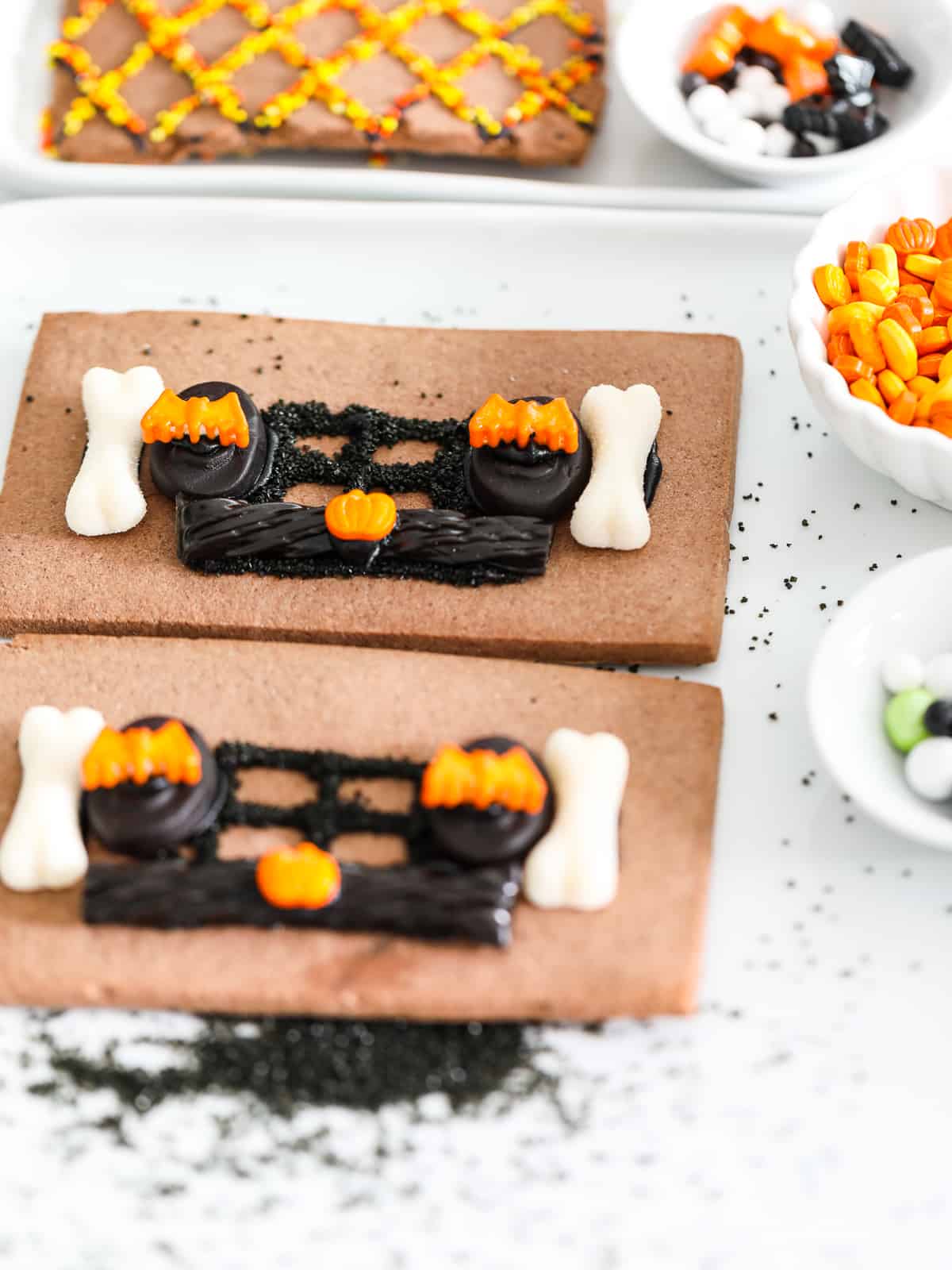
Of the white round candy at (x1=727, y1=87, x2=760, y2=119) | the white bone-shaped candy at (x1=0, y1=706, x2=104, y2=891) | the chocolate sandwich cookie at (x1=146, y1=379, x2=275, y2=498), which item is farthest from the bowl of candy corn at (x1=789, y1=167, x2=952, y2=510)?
the white bone-shaped candy at (x1=0, y1=706, x2=104, y2=891)

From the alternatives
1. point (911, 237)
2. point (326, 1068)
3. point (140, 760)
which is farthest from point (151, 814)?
point (911, 237)

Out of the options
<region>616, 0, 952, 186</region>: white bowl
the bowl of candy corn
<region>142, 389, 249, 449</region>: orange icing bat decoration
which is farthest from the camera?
<region>616, 0, 952, 186</region>: white bowl

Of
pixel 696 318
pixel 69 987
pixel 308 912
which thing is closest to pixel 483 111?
pixel 696 318

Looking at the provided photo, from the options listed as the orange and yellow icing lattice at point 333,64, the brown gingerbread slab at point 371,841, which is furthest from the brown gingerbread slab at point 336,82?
the brown gingerbread slab at point 371,841

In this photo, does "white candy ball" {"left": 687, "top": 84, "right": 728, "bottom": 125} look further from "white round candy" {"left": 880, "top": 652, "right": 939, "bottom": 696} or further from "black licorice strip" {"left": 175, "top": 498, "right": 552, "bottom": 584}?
"white round candy" {"left": 880, "top": 652, "right": 939, "bottom": 696}

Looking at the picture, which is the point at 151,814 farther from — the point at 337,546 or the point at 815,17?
the point at 815,17

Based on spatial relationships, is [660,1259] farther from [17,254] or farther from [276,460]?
[17,254]
